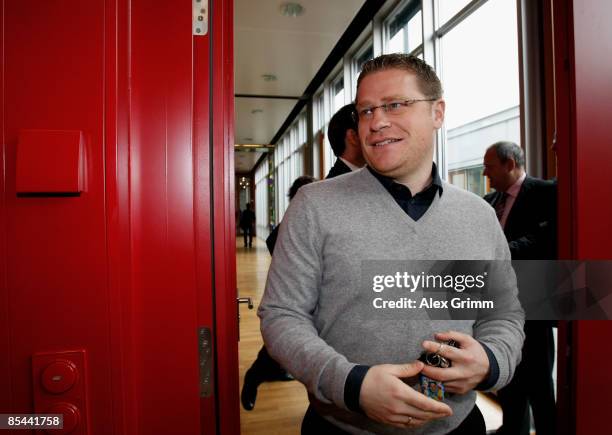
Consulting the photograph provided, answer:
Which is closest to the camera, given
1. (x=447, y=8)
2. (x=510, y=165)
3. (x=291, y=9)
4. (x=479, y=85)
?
(x=510, y=165)

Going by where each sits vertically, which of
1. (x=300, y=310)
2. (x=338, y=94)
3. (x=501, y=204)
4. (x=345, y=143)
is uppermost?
(x=338, y=94)

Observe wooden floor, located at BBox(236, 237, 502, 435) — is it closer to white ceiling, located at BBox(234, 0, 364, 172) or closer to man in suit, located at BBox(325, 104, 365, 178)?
man in suit, located at BBox(325, 104, 365, 178)

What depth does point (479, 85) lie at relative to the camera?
2834 mm

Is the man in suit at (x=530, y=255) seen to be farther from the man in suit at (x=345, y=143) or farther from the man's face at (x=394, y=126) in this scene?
the man's face at (x=394, y=126)

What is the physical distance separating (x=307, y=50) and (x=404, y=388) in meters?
5.68

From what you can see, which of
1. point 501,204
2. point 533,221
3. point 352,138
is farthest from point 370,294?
point 501,204

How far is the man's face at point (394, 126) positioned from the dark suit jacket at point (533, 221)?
1.17 m

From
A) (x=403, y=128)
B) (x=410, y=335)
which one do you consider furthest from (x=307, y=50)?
(x=410, y=335)

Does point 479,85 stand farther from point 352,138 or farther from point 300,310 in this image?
point 300,310

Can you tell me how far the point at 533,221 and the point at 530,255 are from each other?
25 cm

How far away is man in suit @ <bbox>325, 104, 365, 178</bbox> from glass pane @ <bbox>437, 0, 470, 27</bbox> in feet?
5.67

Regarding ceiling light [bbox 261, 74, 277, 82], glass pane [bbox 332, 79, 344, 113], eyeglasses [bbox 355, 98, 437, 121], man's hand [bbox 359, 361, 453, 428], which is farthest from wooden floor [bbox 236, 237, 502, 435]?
ceiling light [bbox 261, 74, 277, 82]

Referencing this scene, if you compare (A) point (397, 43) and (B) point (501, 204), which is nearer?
(B) point (501, 204)

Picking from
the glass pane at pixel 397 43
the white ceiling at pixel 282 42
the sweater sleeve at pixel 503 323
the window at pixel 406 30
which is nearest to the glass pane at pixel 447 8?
the window at pixel 406 30
